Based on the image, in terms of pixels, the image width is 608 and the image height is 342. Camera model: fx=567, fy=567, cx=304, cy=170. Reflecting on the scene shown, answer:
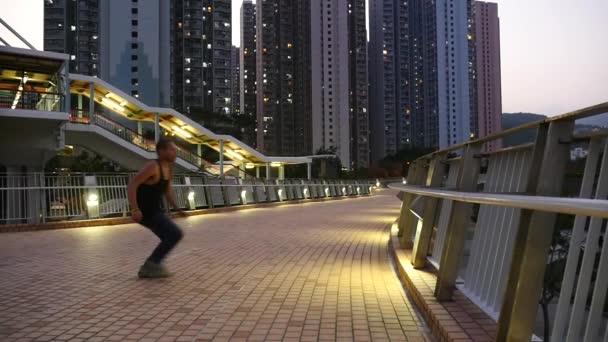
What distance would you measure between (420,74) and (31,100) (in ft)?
503

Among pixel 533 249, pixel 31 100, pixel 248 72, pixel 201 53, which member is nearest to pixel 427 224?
pixel 533 249

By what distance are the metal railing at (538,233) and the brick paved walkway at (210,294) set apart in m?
0.78

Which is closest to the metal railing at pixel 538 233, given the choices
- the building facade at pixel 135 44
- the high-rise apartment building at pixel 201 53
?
the building facade at pixel 135 44

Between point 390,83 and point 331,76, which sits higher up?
point 390,83

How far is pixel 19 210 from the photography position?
14578mm

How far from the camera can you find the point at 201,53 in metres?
128

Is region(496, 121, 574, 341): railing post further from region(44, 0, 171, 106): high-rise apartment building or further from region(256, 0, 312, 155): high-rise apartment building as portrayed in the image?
region(256, 0, 312, 155): high-rise apartment building

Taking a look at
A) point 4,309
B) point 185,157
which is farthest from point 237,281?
point 185,157

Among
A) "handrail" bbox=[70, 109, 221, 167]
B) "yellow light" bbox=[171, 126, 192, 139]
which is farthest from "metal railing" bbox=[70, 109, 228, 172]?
"yellow light" bbox=[171, 126, 192, 139]

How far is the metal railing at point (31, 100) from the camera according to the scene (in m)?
23.2

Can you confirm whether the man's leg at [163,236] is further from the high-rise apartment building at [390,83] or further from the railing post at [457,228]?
the high-rise apartment building at [390,83]

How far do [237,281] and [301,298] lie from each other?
121 cm

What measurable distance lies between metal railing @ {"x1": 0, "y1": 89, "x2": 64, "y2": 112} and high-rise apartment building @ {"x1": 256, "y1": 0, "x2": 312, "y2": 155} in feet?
437

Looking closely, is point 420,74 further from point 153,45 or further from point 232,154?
point 232,154
